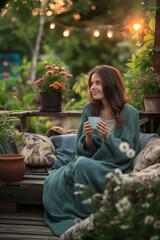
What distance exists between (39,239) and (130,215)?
1420mm

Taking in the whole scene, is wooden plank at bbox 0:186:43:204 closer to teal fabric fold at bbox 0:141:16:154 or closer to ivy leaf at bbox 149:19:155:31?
teal fabric fold at bbox 0:141:16:154

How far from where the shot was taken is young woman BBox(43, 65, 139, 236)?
323 centimetres

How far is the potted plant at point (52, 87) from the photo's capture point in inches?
187

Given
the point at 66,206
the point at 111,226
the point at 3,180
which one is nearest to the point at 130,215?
the point at 111,226

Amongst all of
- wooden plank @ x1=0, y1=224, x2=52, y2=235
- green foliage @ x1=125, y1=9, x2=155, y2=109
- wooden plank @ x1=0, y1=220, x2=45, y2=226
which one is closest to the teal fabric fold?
wooden plank @ x1=0, y1=220, x2=45, y2=226

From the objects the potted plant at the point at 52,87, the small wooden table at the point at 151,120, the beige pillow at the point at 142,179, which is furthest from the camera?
the potted plant at the point at 52,87

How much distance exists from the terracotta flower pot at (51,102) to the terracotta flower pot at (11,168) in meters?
1.29

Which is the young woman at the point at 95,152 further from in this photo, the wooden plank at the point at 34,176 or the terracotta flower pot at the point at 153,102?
the terracotta flower pot at the point at 153,102

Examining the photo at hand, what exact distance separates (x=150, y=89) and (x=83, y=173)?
156 cm

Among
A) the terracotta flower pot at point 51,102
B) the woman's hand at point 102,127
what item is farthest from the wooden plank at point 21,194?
A: the terracotta flower pot at point 51,102

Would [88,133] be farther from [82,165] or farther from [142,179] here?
[142,179]

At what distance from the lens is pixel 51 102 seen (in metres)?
4.78

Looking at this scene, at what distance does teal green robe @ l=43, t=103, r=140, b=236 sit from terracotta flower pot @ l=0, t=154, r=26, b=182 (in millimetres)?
300

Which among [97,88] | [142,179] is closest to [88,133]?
[97,88]
